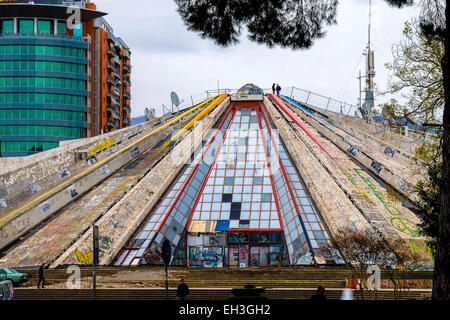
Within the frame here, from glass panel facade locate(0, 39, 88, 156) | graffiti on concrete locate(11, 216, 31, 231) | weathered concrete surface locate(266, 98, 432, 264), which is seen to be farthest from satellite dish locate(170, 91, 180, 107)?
graffiti on concrete locate(11, 216, 31, 231)

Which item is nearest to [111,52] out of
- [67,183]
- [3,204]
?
[67,183]

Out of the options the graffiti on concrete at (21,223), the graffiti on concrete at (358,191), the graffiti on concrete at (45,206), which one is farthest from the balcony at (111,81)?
the graffiti on concrete at (21,223)

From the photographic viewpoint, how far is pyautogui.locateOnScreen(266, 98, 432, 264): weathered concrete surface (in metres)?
31.5

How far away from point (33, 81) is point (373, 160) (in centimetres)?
4210

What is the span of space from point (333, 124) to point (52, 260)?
1142 inches

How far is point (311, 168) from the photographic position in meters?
39.4

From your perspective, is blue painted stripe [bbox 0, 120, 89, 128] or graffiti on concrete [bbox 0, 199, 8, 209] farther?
blue painted stripe [bbox 0, 120, 89, 128]

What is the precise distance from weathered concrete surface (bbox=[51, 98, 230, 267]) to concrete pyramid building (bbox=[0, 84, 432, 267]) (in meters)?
0.07

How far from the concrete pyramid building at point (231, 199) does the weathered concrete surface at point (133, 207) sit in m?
0.07

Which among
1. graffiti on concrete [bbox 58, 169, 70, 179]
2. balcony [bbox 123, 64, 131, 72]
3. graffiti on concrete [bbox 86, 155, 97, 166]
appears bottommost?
graffiti on concrete [bbox 58, 169, 70, 179]

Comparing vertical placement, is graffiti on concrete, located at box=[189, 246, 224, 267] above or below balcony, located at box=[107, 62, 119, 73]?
below

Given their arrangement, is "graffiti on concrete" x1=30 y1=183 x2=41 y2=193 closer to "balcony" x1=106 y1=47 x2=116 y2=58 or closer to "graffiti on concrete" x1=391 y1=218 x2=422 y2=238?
"graffiti on concrete" x1=391 y1=218 x2=422 y2=238

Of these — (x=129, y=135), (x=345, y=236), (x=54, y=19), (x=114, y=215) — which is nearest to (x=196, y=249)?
(x=114, y=215)

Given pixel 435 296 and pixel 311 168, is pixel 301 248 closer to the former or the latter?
pixel 311 168
